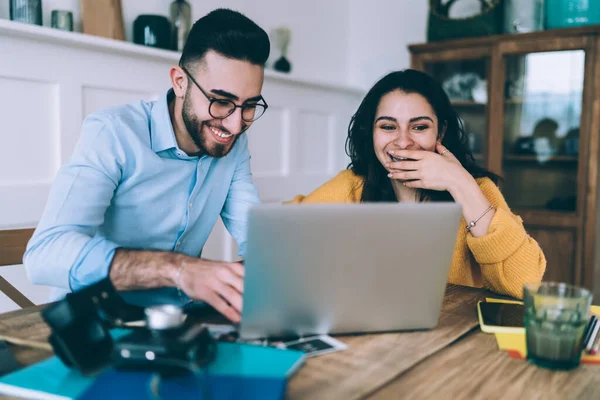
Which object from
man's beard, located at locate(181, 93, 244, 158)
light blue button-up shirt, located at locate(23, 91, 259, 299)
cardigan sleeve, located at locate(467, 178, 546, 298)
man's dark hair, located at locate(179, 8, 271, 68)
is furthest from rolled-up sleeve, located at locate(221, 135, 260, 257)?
cardigan sleeve, located at locate(467, 178, 546, 298)

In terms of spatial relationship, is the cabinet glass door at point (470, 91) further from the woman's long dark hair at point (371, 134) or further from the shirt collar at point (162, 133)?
the shirt collar at point (162, 133)

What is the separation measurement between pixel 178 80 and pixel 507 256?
0.95 meters

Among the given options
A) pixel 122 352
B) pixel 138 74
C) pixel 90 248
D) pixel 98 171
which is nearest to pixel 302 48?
pixel 138 74

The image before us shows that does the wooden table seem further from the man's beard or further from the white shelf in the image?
the white shelf


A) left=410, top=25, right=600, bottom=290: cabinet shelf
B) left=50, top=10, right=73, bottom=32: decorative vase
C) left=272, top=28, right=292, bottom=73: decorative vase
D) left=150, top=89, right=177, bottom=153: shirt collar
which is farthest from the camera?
left=272, top=28, right=292, bottom=73: decorative vase

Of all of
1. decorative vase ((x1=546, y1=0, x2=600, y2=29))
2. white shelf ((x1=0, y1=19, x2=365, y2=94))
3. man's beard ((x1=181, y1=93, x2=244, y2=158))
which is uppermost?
decorative vase ((x1=546, y1=0, x2=600, y2=29))

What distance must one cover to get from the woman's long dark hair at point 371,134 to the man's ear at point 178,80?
68 cm

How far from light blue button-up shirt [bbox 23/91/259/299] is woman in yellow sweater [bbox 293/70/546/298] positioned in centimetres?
39

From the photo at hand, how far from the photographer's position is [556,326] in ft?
2.66

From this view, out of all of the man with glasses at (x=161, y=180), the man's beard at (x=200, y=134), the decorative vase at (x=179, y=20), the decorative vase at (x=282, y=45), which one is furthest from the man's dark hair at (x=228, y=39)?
the decorative vase at (x=282, y=45)

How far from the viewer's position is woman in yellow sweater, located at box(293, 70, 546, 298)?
1.27 m

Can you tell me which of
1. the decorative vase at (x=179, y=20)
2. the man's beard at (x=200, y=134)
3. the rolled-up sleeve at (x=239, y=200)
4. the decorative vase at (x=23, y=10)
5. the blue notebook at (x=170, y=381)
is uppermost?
the decorative vase at (x=179, y=20)

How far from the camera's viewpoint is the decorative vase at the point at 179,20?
2387 mm

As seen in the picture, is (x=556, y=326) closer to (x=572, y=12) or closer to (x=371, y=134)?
(x=371, y=134)
